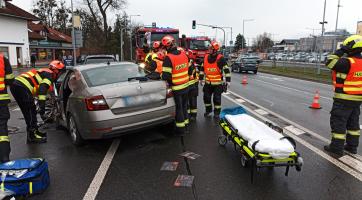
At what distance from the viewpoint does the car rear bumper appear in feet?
17.8

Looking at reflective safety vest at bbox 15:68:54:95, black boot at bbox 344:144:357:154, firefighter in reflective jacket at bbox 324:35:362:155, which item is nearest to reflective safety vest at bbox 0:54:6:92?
reflective safety vest at bbox 15:68:54:95

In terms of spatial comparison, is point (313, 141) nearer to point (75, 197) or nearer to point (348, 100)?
point (348, 100)

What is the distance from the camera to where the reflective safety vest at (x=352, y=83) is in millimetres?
5297

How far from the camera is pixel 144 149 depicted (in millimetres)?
5895

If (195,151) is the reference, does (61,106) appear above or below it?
above

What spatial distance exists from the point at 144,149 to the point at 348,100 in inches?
135

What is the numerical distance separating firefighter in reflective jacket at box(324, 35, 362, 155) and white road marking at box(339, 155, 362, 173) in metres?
0.19

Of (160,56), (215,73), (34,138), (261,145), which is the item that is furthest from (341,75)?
(34,138)

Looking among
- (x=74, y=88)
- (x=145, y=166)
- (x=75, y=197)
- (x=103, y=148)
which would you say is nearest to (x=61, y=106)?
(x=74, y=88)

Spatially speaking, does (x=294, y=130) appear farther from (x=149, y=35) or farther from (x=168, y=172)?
(x=149, y=35)

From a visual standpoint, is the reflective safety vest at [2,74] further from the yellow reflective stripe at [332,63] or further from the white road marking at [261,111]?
the white road marking at [261,111]

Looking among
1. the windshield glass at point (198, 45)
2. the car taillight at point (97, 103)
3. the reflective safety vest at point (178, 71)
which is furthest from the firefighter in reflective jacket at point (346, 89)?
the windshield glass at point (198, 45)

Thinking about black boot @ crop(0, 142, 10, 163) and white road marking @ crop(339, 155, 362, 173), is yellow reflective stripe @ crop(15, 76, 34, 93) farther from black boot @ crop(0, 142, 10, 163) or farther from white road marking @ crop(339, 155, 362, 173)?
white road marking @ crop(339, 155, 362, 173)

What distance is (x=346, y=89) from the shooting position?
541 centimetres
